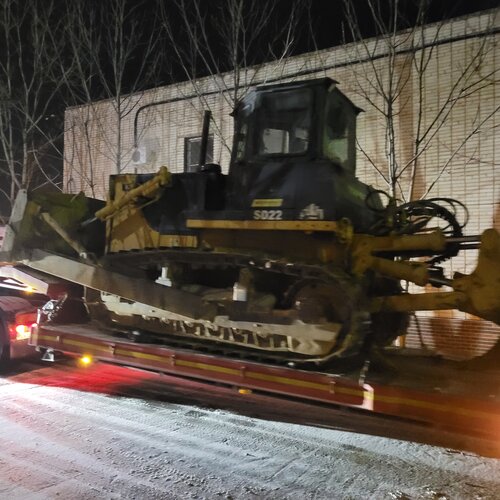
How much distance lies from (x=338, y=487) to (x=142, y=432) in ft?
6.91

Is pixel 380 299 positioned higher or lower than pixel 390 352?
higher

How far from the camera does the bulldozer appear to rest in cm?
498

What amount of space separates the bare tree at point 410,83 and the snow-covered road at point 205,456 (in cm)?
495

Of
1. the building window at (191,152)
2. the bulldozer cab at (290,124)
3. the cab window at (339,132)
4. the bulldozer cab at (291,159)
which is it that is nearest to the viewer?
the bulldozer cab at (291,159)

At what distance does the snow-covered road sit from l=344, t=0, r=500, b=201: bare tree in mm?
4945

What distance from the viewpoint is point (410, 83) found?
9.77 meters

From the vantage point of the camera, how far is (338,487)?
428 cm

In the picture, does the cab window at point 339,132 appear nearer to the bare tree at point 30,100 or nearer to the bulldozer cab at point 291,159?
the bulldozer cab at point 291,159

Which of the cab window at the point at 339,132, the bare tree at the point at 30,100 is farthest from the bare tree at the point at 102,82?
the cab window at the point at 339,132

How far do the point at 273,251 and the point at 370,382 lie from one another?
1567mm

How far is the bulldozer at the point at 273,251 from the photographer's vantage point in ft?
16.3

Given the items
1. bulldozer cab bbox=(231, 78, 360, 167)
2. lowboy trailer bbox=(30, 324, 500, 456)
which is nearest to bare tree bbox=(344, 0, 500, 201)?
bulldozer cab bbox=(231, 78, 360, 167)

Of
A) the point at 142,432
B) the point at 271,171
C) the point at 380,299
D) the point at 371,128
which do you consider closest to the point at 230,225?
the point at 271,171

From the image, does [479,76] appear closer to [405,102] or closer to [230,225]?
Answer: [405,102]
